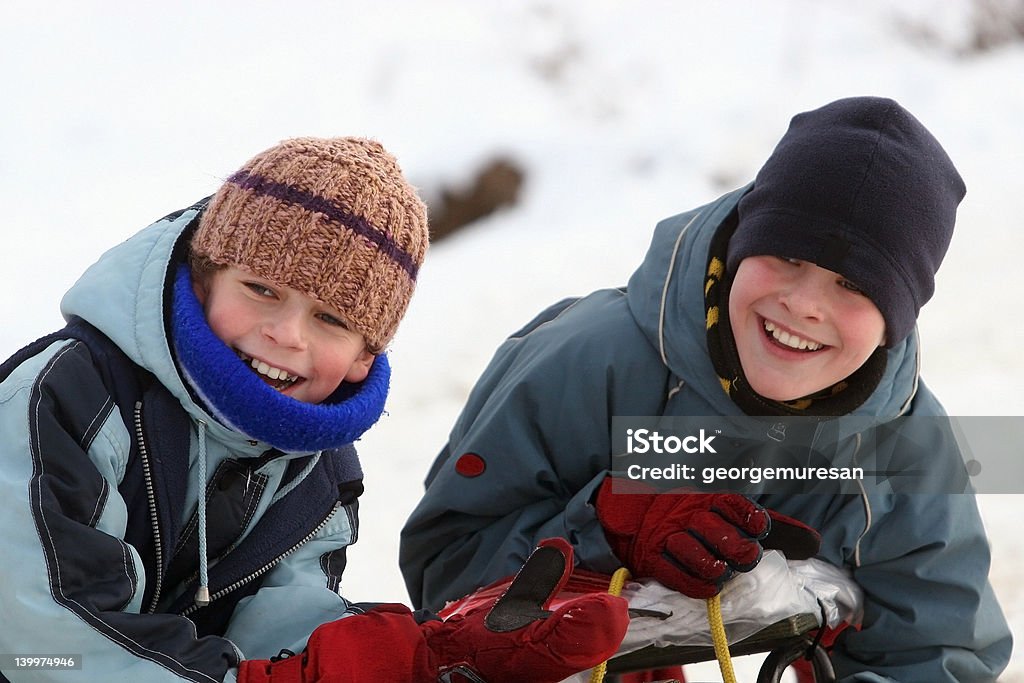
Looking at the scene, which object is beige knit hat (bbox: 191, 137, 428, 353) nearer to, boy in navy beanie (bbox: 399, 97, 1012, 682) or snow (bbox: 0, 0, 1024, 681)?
boy in navy beanie (bbox: 399, 97, 1012, 682)

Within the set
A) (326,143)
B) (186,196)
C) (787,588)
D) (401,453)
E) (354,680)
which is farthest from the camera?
(186,196)

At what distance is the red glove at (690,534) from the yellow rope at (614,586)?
0.03 m

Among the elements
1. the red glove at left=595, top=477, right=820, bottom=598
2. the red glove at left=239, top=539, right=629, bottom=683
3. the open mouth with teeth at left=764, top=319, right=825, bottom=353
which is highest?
the open mouth with teeth at left=764, top=319, right=825, bottom=353

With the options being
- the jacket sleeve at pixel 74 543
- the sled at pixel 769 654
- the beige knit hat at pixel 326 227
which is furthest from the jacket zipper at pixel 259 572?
the sled at pixel 769 654

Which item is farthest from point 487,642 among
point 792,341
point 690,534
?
point 792,341

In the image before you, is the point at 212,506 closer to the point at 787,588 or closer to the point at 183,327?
the point at 183,327

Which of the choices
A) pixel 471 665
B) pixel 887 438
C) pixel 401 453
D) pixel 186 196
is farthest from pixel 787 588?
pixel 186 196

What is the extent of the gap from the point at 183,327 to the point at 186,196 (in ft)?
5.79

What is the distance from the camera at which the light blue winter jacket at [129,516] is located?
115 centimetres

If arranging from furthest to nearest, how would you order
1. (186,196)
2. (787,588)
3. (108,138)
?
(108,138), (186,196), (787,588)

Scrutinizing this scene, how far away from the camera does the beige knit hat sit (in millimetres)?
1250

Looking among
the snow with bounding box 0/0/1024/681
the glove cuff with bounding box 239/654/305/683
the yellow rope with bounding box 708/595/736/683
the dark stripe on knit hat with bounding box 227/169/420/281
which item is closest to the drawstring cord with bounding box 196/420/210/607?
the glove cuff with bounding box 239/654/305/683

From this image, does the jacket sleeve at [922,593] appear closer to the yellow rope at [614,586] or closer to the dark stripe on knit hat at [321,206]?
the yellow rope at [614,586]

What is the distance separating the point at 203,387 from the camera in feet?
4.08
